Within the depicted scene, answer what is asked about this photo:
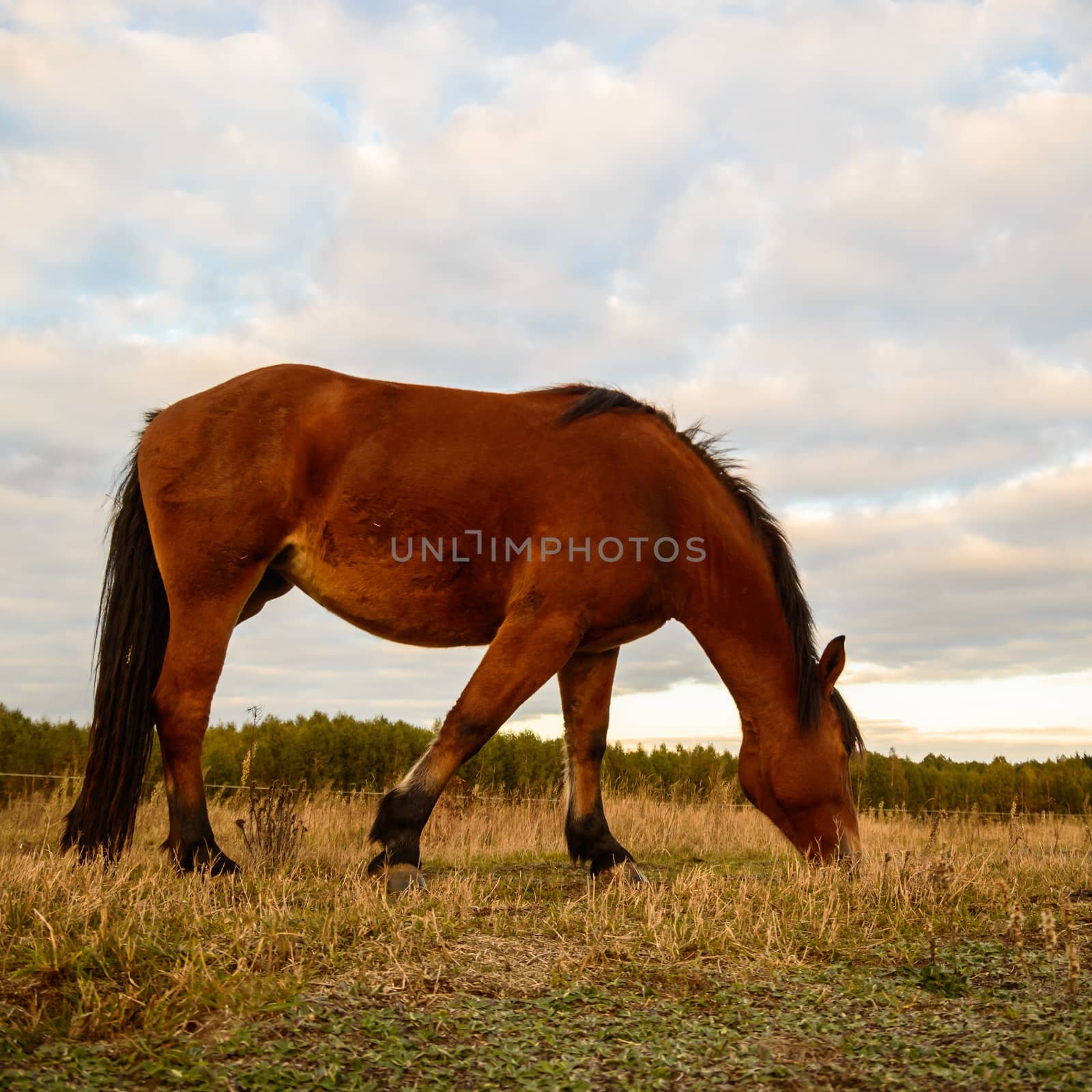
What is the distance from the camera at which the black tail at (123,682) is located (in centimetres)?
571

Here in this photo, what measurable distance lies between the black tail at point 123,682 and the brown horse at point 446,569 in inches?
0.6

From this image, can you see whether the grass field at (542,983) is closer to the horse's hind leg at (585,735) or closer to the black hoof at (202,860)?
the black hoof at (202,860)

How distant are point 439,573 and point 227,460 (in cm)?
146

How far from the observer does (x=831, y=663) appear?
19.6 feet

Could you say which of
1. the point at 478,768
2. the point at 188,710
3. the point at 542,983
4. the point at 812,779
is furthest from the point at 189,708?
the point at 478,768

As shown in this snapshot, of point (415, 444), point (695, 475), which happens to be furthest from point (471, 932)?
point (695, 475)

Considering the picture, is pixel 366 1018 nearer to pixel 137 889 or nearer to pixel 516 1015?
pixel 516 1015

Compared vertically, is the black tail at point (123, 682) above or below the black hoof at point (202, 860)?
above

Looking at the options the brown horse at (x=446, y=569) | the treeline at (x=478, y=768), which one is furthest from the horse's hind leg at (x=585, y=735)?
the treeline at (x=478, y=768)

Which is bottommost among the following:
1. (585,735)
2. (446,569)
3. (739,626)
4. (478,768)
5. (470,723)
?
(478,768)

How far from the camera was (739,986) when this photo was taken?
11.1 feet

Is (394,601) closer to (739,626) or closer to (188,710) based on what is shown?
(188,710)

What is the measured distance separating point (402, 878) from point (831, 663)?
2.87 meters

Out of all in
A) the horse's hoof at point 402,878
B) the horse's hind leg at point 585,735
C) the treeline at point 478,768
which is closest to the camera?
the horse's hoof at point 402,878
